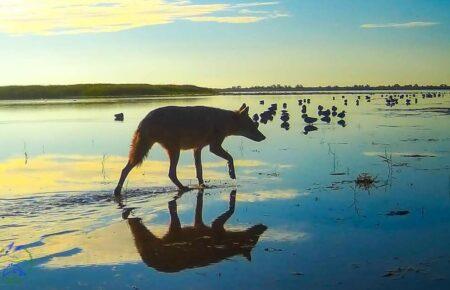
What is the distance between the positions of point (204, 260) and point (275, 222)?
2.55 m

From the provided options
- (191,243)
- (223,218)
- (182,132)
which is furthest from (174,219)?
(182,132)

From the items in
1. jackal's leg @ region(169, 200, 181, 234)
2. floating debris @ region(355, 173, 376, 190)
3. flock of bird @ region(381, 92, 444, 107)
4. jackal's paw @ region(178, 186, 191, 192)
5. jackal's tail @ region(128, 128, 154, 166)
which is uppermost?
flock of bird @ region(381, 92, 444, 107)

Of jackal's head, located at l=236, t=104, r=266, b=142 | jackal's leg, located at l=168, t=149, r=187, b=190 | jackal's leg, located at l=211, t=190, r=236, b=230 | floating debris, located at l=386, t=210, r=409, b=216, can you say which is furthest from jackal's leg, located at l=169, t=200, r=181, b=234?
jackal's head, located at l=236, t=104, r=266, b=142

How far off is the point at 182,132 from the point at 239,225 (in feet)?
18.6

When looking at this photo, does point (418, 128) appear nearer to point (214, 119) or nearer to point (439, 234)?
point (214, 119)

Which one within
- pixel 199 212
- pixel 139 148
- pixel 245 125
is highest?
pixel 245 125

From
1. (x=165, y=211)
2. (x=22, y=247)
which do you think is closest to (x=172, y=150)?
(x=165, y=211)

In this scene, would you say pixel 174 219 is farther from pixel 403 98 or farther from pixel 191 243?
pixel 403 98

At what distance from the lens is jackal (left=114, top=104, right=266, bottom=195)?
15195 millimetres

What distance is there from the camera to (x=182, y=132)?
52.0 ft

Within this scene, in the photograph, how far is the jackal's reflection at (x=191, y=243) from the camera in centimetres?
843

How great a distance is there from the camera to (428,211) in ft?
36.9

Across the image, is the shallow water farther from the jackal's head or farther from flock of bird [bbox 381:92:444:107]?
flock of bird [bbox 381:92:444:107]

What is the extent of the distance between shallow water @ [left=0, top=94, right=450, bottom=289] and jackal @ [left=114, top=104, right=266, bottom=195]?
63 cm
